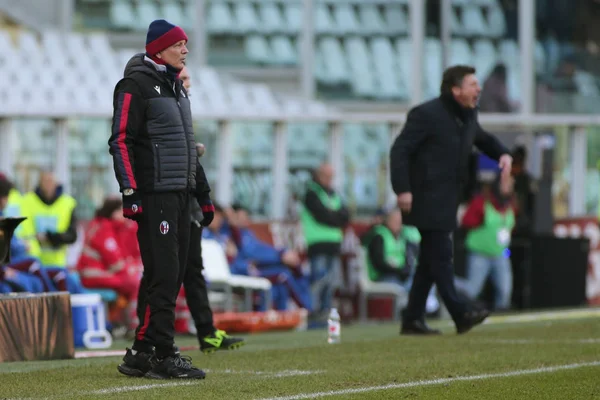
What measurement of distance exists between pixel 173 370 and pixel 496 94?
20825mm

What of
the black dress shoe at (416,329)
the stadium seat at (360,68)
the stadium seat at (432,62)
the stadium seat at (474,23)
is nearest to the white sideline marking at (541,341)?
the black dress shoe at (416,329)

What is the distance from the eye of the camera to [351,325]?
678 inches

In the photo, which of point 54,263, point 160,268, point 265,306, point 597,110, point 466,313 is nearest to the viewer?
point 160,268

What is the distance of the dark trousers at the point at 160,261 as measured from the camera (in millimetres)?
8258

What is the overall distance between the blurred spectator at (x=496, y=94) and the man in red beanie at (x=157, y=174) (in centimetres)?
1821

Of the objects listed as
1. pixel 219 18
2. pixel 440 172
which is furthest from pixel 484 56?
pixel 440 172

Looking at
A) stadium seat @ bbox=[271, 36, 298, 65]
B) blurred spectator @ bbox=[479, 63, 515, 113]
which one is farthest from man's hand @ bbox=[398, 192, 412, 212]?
stadium seat @ bbox=[271, 36, 298, 65]

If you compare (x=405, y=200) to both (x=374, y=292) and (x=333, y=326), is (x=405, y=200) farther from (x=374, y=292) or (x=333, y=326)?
(x=374, y=292)

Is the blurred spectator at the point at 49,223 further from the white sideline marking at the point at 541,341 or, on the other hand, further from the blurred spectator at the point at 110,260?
the white sideline marking at the point at 541,341

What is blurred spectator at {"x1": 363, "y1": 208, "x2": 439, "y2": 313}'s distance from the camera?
18172mm

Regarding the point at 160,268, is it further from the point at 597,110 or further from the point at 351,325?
the point at 597,110

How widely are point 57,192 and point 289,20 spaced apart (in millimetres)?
17520

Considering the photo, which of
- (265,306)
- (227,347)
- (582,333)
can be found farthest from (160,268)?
(265,306)

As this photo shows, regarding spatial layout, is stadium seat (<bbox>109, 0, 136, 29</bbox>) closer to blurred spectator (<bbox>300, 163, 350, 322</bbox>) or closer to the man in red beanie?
blurred spectator (<bbox>300, 163, 350, 322</bbox>)
